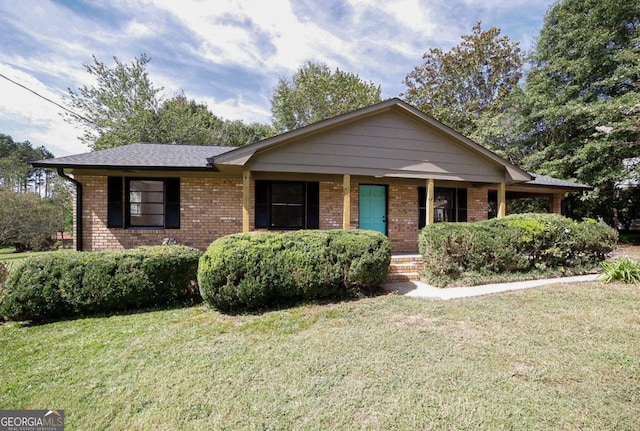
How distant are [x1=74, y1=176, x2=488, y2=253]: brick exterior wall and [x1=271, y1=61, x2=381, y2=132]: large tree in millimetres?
17684

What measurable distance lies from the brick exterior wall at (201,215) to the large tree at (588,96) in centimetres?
1065

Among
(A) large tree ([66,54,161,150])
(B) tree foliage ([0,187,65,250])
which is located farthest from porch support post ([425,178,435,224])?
(B) tree foliage ([0,187,65,250])

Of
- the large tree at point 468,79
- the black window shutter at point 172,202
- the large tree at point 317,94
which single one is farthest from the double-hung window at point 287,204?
the large tree at point 317,94

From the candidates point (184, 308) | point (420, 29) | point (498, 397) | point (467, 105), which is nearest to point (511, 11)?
point (420, 29)

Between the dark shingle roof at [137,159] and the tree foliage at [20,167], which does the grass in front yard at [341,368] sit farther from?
the tree foliage at [20,167]

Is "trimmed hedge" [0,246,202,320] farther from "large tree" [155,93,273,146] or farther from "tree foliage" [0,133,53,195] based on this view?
"tree foliage" [0,133,53,195]

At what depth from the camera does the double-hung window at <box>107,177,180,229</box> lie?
8.01 m

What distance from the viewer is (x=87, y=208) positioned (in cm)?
785

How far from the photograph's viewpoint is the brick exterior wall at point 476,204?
10.7 meters

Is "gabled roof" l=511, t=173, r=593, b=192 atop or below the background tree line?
atop

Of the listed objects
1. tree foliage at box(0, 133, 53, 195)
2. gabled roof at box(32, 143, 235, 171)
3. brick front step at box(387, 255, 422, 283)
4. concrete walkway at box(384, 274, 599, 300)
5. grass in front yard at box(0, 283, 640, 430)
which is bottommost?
grass in front yard at box(0, 283, 640, 430)

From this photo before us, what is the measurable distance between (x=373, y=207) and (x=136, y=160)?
7.09m

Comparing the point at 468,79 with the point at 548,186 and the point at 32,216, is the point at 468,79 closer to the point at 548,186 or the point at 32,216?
the point at 548,186

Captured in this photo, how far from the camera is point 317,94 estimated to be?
25469 mm
